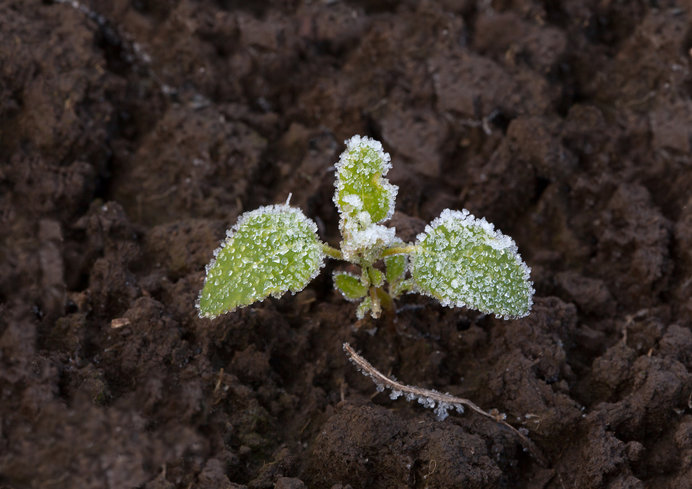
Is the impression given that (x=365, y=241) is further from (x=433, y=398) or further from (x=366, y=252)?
(x=433, y=398)

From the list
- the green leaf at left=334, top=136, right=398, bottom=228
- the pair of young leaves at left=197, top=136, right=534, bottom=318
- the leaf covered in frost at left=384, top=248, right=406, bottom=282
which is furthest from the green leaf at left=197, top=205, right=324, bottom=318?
the leaf covered in frost at left=384, top=248, right=406, bottom=282

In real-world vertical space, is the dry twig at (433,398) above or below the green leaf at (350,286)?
below

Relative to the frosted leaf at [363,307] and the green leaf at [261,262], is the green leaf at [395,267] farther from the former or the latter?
the green leaf at [261,262]

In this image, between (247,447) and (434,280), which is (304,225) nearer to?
(434,280)

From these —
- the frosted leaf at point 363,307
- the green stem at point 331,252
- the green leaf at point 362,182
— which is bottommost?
the frosted leaf at point 363,307

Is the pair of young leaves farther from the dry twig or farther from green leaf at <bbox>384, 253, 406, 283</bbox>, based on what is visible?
the dry twig

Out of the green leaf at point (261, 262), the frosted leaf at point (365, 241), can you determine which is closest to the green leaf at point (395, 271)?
the frosted leaf at point (365, 241)

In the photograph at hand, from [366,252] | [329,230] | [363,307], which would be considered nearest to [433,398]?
[363,307]
